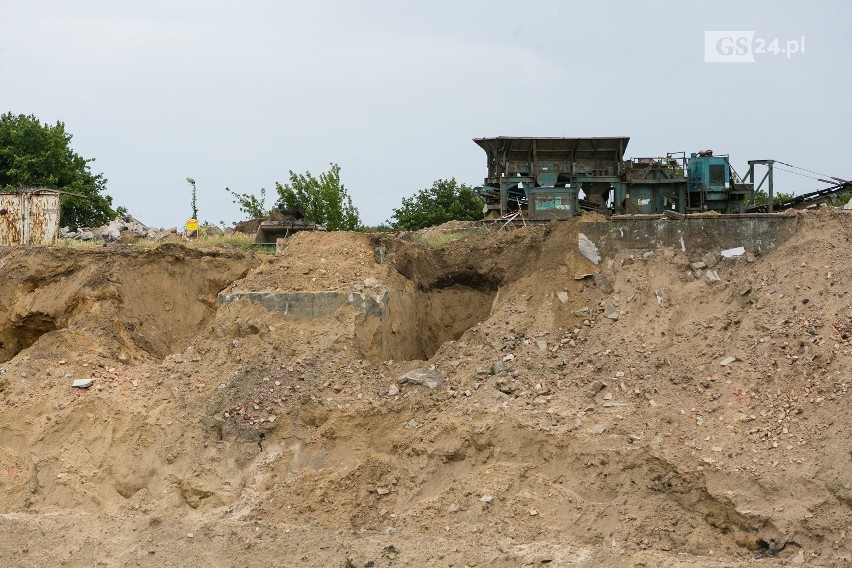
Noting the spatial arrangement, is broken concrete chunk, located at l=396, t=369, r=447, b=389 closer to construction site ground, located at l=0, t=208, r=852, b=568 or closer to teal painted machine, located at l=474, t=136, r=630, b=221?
construction site ground, located at l=0, t=208, r=852, b=568

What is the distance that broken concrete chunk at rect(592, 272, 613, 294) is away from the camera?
17516 millimetres

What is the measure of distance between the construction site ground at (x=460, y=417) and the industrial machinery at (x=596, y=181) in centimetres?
412

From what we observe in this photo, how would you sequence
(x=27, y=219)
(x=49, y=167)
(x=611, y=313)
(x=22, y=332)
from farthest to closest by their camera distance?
1. (x=49, y=167)
2. (x=27, y=219)
3. (x=22, y=332)
4. (x=611, y=313)

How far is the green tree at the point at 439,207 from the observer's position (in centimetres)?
3898

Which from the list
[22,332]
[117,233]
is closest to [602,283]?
[22,332]

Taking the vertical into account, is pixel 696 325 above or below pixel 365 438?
above

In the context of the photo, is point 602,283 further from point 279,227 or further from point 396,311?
point 279,227

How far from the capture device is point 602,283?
57.7 ft

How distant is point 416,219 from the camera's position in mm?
39406

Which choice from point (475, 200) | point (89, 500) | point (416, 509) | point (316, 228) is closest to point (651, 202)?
point (316, 228)

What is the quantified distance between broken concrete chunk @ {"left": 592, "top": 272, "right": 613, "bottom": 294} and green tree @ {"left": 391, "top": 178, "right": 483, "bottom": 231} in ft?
66.4

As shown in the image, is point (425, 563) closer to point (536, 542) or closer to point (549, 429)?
point (536, 542)

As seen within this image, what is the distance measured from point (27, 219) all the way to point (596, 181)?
39.5ft

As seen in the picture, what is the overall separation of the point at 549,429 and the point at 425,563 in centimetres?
246
